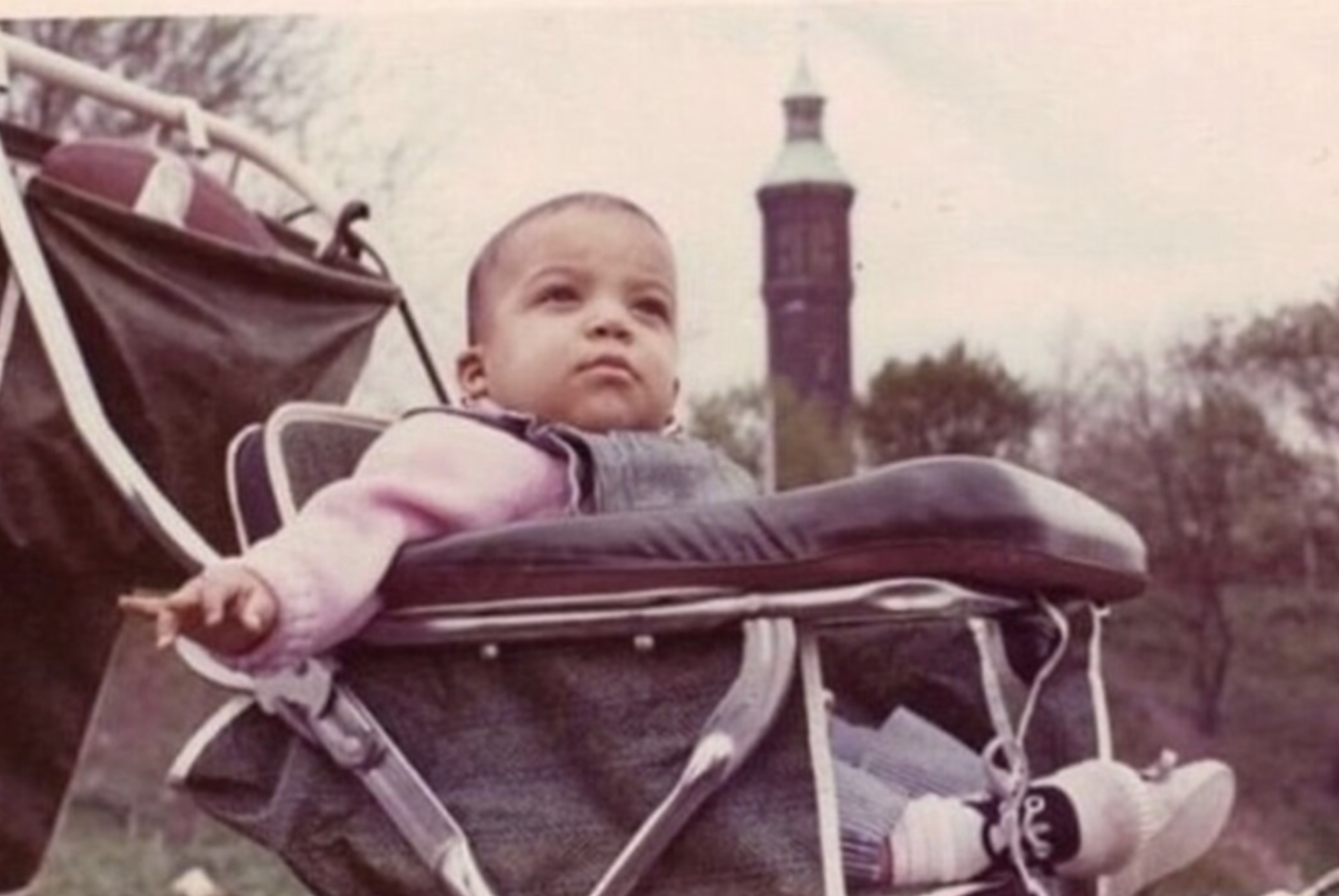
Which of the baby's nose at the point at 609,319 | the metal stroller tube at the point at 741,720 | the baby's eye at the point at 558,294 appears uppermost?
the baby's eye at the point at 558,294

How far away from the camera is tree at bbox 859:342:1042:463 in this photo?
42.4 inches

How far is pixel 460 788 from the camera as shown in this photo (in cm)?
88

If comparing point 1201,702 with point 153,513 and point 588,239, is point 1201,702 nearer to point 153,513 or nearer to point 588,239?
point 588,239

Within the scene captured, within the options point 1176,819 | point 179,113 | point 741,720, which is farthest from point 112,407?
point 1176,819

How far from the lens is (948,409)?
1.09m

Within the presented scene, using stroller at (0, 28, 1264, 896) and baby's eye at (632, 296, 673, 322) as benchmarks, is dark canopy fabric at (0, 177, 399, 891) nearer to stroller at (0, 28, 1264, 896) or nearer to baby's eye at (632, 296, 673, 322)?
stroller at (0, 28, 1264, 896)

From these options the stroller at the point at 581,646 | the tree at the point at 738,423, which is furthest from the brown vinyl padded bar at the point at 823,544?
the tree at the point at 738,423

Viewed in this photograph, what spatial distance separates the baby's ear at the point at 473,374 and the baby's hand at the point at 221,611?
0.17m

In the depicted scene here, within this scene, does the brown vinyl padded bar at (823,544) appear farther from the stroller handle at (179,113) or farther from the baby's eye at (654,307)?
the stroller handle at (179,113)

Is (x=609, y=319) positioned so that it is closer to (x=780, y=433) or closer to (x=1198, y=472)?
(x=780, y=433)

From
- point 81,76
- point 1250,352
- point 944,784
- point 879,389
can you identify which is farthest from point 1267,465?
point 81,76

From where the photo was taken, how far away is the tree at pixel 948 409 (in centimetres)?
108

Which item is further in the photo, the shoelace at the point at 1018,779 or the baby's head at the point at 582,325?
the baby's head at the point at 582,325

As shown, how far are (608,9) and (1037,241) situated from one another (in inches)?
9.3
